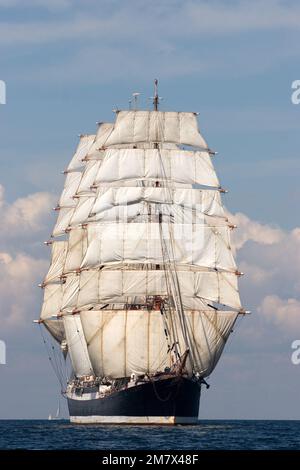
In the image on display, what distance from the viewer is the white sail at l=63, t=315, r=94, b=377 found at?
477ft

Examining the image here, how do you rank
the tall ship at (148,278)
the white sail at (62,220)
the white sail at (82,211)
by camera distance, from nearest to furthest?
the tall ship at (148,278) → the white sail at (82,211) → the white sail at (62,220)

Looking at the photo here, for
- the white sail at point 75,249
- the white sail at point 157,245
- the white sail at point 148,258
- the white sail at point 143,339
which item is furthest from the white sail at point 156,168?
the white sail at point 143,339

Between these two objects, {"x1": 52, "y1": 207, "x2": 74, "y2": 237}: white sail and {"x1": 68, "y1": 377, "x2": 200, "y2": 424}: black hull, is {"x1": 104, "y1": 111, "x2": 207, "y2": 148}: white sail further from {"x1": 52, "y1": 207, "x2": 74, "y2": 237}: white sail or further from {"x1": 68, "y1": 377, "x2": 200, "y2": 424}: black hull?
{"x1": 68, "y1": 377, "x2": 200, "y2": 424}: black hull

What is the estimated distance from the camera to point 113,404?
133 m

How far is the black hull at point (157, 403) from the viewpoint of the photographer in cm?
12694

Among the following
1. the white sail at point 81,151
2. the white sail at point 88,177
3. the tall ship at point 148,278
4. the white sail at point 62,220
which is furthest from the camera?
the white sail at point 81,151

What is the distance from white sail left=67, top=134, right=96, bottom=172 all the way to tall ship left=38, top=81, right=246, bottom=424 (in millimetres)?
17684

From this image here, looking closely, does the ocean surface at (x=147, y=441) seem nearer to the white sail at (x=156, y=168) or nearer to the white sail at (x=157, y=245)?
the white sail at (x=157, y=245)

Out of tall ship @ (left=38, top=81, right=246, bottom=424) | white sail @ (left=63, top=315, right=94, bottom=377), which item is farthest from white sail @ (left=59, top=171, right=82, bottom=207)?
white sail @ (left=63, top=315, right=94, bottom=377)

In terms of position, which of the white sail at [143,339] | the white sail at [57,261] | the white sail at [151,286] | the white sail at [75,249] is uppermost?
the white sail at [57,261]

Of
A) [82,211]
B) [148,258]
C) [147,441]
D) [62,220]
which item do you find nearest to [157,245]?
[148,258]

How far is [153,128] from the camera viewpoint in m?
149

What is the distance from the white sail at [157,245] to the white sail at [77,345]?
28.9 ft

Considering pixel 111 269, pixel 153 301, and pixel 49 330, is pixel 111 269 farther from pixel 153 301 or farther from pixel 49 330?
pixel 49 330
